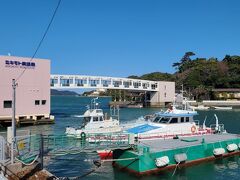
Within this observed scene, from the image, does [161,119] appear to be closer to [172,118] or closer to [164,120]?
[164,120]

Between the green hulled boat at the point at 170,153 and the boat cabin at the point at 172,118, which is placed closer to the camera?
the green hulled boat at the point at 170,153

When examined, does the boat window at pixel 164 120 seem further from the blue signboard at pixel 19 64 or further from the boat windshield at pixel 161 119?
the blue signboard at pixel 19 64

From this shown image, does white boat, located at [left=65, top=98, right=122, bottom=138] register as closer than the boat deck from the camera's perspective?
No

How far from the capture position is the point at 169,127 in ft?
85.6

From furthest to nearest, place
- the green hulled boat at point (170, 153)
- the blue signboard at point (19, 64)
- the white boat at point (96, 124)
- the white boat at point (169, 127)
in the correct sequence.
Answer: the blue signboard at point (19, 64) < the white boat at point (96, 124) < the white boat at point (169, 127) < the green hulled boat at point (170, 153)

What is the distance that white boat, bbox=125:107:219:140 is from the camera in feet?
83.3

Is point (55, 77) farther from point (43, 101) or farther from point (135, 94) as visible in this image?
point (135, 94)

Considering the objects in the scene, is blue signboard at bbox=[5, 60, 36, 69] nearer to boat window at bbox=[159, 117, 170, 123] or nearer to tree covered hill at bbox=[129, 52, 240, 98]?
boat window at bbox=[159, 117, 170, 123]

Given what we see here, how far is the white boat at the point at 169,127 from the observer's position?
83.3 ft

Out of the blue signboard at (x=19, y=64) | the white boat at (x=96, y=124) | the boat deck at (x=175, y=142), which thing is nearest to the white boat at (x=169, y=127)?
the boat deck at (x=175, y=142)

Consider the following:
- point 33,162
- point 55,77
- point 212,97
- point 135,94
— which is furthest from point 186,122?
point 135,94

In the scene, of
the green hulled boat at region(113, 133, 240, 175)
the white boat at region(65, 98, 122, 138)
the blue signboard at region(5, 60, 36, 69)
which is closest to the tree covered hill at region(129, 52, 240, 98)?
the blue signboard at region(5, 60, 36, 69)

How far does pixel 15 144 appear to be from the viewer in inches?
622

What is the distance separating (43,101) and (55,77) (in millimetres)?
20875
